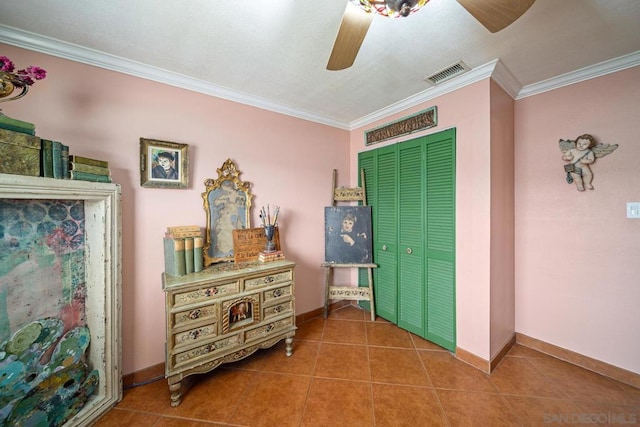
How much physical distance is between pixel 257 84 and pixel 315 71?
56cm

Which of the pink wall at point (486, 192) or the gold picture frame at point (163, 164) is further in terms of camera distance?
the gold picture frame at point (163, 164)

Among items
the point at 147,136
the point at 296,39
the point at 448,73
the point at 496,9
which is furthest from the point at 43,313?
the point at 448,73

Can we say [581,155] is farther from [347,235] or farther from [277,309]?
[277,309]

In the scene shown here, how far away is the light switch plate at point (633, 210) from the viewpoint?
64.6 inches

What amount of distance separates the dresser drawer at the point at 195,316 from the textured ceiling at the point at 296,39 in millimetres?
1829

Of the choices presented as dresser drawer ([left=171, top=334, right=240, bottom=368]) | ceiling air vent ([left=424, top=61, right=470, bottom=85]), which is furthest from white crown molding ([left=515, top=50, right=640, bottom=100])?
dresser drawer ([left=171, top=334, right=240, bottom=368])

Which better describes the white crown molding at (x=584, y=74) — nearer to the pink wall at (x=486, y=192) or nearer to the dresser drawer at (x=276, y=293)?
the pink wall at (x=486, y=192)

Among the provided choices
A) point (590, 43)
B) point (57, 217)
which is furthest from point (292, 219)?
point (590, 43)

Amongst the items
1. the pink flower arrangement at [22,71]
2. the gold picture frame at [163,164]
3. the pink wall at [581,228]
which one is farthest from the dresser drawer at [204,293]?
the pink wall at [581,228]

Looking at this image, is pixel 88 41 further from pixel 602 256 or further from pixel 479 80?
pixel 602 256

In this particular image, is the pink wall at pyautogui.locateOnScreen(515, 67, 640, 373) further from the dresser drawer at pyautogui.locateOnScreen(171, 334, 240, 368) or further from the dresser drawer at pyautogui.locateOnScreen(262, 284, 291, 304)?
the dresser drawer at pyautogui.locateOnScreen(171, 334, 240, 368)

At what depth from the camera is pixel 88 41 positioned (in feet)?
4.86

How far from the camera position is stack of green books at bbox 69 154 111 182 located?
1.37 m

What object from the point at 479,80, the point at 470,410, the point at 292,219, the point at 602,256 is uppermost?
the point at 479,80
